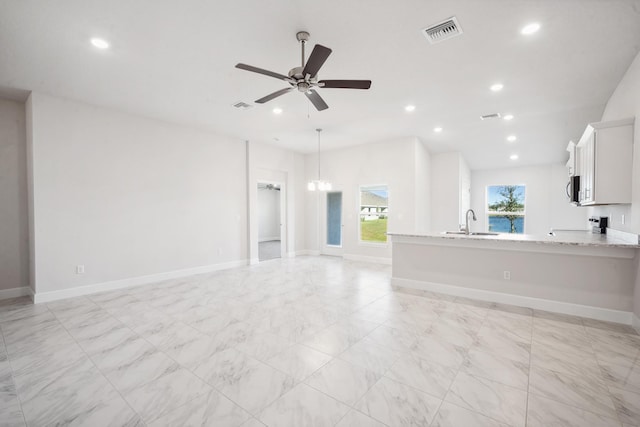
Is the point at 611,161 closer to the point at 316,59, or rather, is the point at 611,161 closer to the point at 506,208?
the point at 316,59

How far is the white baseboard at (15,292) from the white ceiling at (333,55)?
306 centimetres

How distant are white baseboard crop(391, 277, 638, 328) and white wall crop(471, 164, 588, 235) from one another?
6541 millimetres

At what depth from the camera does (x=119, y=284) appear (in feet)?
16.2

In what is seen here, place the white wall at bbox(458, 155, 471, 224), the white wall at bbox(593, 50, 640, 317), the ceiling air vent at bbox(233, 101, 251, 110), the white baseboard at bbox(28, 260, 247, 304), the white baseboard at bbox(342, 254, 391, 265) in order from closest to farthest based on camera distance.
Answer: the white wall at bbox(593, 50, 640, 317) < the white baseboard at bbox(28, 260, 247, 304) < the ceiling air vent at bbox(233, 101, 251, 110) < the white baseboard at bbox(342, 254, 391, 265) < the white wall at bbox(458, 155, 471, 224)

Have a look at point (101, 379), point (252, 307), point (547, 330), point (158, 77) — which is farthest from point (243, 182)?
point (547, 330)

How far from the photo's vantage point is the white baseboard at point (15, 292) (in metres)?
4.45

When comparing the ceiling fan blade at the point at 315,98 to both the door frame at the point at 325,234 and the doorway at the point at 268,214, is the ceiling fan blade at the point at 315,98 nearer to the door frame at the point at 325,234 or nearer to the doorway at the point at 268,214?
the door frame at the point at 325,234

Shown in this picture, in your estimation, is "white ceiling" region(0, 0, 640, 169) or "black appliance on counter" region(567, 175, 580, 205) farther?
"black appliance on counter" region(567, 175, 580, 205)

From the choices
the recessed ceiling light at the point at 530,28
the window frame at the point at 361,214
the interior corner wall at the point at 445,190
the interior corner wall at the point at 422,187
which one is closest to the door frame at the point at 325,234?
the window frame at the point at 361,214

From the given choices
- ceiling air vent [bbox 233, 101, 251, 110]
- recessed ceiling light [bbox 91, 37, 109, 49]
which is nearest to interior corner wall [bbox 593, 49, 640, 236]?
ceiling air vent [bbox 233, 101, 251, 110]

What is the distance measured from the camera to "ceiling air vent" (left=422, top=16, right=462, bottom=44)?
270cm

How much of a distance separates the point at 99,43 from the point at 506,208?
439 inches

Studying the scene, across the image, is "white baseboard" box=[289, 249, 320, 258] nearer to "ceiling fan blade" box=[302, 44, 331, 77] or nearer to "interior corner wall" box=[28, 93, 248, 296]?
"interior corner wall" box=[28, 93, 248, 296]

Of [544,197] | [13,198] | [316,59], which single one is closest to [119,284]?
[13,198]
